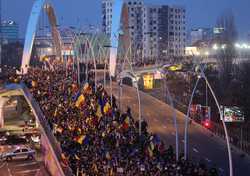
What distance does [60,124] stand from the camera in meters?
28.5

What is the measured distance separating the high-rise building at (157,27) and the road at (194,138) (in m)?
72.1

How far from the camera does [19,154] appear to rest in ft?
107

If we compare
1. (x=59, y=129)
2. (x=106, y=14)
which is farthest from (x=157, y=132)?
(x=106, y=14)

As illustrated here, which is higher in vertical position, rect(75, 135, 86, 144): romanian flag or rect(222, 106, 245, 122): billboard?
rect(75, 135, 86, 144): romanian flag

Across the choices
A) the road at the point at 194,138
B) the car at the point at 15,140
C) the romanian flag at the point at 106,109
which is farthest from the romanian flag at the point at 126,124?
the car at the point at 15,140

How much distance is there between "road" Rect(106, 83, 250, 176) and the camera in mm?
27056

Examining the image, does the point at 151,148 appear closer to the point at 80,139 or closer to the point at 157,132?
the point at 80,139

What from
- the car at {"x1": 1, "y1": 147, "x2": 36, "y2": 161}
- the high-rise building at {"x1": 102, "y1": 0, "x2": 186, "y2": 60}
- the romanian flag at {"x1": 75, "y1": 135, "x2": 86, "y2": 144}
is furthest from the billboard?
the high-rise building at {"x1": 102, "y1": 0, "x2": 186, "y2": 60}

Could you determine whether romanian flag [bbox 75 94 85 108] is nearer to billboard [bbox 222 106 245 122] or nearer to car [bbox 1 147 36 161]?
car [bbox 1 147 36 161]

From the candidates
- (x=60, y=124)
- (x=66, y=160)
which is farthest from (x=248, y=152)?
(x=66, y=160)

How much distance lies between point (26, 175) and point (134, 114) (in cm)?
1765

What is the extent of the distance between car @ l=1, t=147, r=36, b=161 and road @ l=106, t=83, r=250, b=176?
296 inches

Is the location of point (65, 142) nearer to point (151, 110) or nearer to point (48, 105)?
point (48, 105)

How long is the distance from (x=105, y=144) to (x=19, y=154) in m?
10.9
